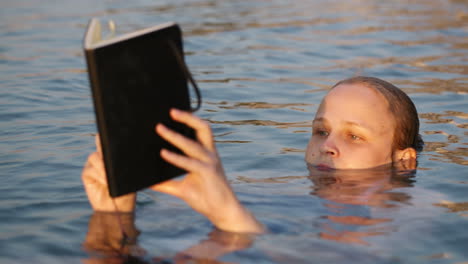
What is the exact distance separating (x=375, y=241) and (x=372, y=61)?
5108 mm

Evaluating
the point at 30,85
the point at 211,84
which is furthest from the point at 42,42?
the point at 211,84

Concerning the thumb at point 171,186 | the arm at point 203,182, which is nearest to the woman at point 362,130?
the thumb at point 171,186

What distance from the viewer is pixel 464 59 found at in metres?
8.23

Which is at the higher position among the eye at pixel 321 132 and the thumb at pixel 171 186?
the thumb at pixel 171 186

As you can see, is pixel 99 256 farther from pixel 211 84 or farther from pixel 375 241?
pixel 211 84

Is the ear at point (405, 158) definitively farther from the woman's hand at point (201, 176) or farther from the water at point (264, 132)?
the woman's hand at point (201, 176)

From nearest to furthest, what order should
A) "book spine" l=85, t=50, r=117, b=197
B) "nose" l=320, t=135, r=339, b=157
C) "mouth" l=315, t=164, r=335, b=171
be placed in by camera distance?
"book spine" l=85, t=50, r=117, b=197
"nose" l=320, t=135, r=339, b=157
"mouth" l=315, t=164, r=335, b=171

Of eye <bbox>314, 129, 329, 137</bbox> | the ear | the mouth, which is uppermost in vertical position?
eye <bbox>314, 129, 329, 137</bbox>

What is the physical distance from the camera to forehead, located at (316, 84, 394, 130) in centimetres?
437

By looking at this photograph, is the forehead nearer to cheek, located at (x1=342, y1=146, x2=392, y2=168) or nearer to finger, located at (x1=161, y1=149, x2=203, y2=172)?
cheek, located at (x1=342, y1=146, x2=392, y2=168)

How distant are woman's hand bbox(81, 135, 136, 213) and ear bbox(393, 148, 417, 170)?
2.01m

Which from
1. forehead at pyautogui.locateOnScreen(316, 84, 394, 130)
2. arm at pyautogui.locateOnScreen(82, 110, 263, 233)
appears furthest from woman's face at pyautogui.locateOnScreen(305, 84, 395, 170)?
arm at pyautogui.locateOnScreen(82, 110, 263, 233)

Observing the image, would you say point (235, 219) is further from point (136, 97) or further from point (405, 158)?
point (405, 158)

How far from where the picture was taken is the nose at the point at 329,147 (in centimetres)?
425
